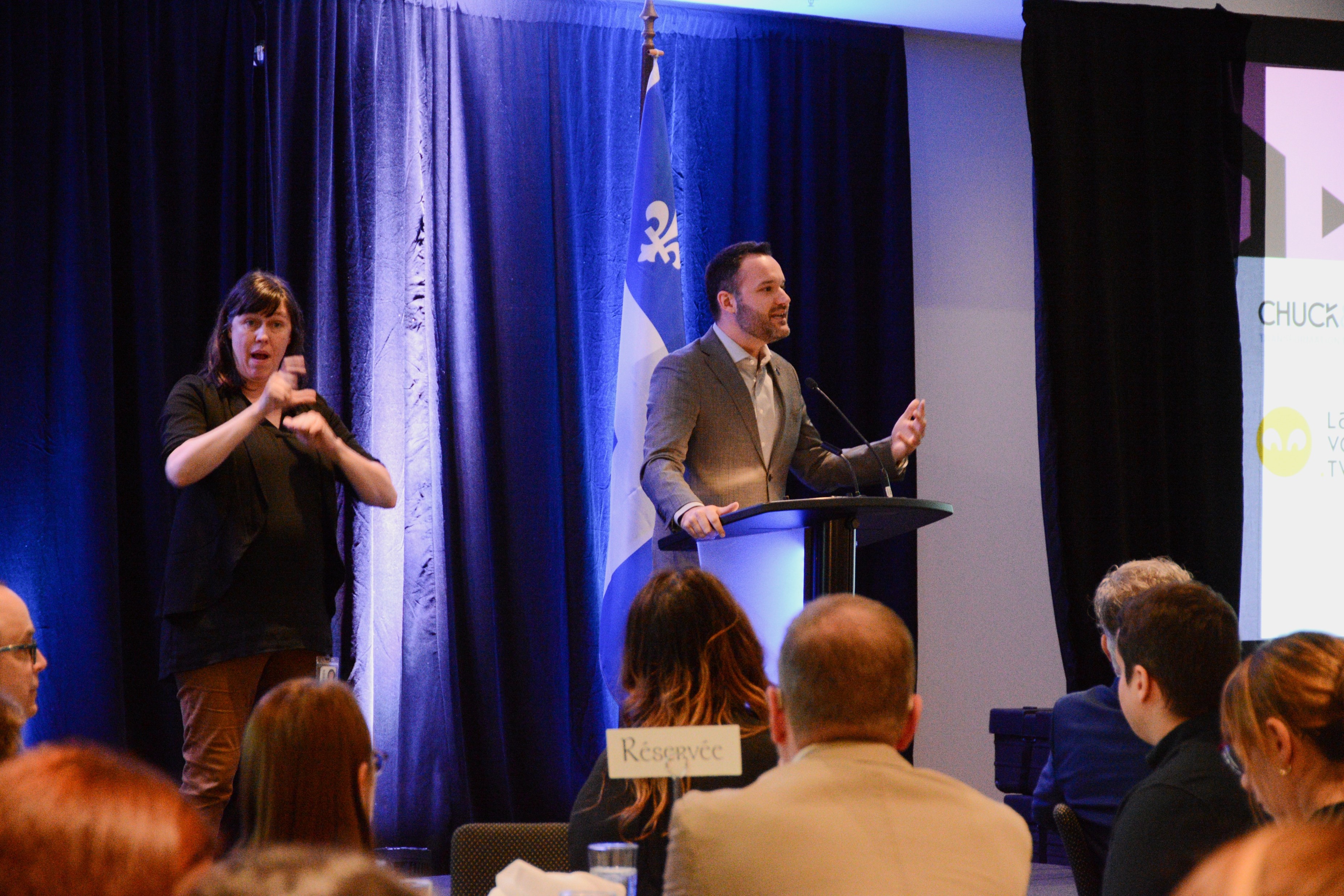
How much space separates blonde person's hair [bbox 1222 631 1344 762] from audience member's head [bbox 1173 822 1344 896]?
104cm

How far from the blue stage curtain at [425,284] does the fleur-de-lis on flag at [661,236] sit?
0.47m

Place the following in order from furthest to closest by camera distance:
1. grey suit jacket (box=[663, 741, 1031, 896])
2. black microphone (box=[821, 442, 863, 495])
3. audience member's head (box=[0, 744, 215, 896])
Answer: black microphone (box=[821, 442, 863, 495]) < grey suit jacket (box=[663, 741, 1031, 896]) < audience member's head (box=[0, 744, 215, 896])

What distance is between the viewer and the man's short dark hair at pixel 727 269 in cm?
364

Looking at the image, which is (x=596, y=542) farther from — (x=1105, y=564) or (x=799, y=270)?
(x=1105, y=564)

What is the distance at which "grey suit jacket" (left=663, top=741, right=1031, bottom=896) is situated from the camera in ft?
4.26

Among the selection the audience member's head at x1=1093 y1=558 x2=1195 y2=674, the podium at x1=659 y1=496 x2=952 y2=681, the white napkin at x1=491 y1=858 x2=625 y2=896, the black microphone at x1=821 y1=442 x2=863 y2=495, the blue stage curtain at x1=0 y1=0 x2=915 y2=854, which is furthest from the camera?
the blue stage curtain at x1=0 y1=0 x2=915 y2=854

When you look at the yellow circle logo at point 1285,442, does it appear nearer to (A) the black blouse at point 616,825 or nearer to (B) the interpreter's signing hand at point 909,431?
(B) the interpreter's signing hand at point 909,431

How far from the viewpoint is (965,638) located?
523 centimetres

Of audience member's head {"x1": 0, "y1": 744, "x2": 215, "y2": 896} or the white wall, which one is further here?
the white wall

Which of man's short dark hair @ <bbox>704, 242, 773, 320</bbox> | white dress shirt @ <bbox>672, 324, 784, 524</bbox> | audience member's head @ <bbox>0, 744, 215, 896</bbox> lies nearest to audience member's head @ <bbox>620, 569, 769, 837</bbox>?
audience member's head @ <bbox>0, 744, 215, 896</bbox>

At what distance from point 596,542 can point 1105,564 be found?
187cm

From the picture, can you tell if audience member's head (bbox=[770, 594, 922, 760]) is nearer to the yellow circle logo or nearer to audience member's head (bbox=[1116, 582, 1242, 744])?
audience member's head (bbox=[1116, 582, 1242, 744])

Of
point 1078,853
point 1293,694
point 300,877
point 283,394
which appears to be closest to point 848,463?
point 1078,853

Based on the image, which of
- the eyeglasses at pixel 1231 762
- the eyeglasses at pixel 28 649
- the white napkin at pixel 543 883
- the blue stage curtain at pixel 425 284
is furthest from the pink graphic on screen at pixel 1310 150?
the eyeglasses at pixel 28 649
